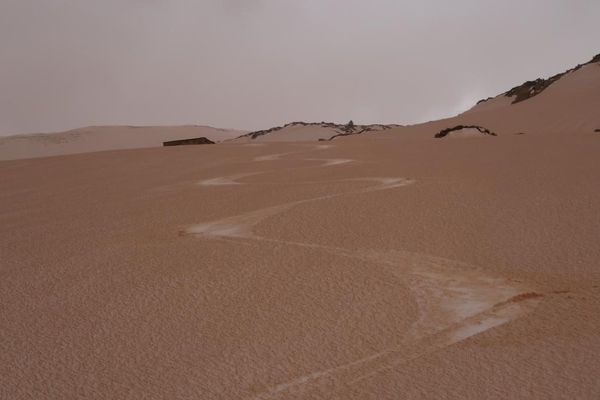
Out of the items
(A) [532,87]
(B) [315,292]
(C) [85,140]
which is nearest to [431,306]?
(B) [315,292]

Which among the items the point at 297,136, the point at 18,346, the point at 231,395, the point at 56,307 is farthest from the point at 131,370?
the point at 297,136

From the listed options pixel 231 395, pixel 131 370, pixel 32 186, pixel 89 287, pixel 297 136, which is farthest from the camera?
pixel 297 136

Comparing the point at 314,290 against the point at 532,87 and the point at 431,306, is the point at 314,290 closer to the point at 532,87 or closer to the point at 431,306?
the point at 431,306

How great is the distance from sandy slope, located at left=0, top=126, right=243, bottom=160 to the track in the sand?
138ft

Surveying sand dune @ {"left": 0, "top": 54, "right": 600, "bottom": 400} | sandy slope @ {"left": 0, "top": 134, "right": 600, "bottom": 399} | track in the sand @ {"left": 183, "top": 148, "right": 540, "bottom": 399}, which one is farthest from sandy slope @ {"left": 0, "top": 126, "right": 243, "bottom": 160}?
track in the sand @ {"left": 183, "top": 148, "right": 540, "bottom": 399}

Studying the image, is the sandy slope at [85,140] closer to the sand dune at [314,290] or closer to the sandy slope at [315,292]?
the sand dune at [314,290]

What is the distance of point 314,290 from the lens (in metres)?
2.27

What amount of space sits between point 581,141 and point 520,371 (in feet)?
21.1

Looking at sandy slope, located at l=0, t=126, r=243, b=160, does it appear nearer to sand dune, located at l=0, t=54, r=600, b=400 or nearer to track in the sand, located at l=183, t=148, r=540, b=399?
sand dune, located at l=0, t=54, r=600, b=400

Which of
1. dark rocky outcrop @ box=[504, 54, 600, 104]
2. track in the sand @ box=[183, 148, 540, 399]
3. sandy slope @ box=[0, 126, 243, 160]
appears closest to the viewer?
track in the sand @ box=[183, 148, 540, 399]

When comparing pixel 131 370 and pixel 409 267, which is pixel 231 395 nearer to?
pixel 131 370

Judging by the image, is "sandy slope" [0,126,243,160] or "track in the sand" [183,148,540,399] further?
"sandy slope" [0,126,243,160]

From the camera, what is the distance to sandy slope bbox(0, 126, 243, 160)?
45281mm

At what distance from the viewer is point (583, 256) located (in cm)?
255
